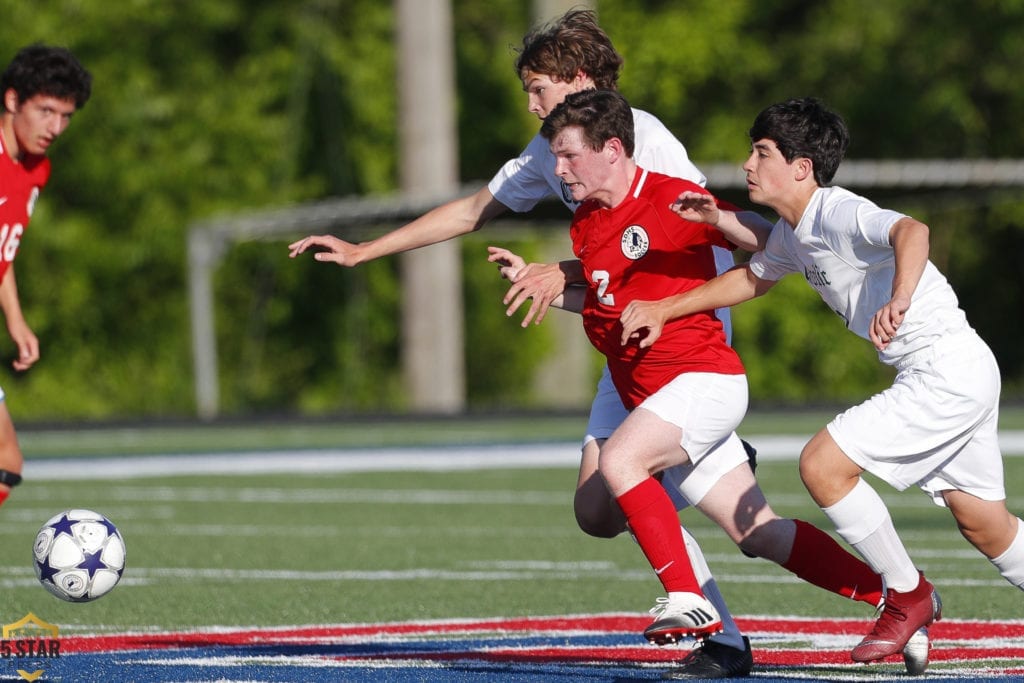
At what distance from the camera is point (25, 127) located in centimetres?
700

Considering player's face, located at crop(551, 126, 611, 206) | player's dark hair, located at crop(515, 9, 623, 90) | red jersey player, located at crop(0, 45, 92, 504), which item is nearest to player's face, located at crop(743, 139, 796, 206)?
player's face, located at crop(551, 126, 611, 206)

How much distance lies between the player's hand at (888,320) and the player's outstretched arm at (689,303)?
540 millimetres

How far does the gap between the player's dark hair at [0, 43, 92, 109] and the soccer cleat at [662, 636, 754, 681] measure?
305 cm

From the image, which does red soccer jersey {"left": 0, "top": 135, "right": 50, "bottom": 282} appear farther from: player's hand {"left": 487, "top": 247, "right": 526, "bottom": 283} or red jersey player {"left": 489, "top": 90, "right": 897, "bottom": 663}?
red jersey player {"left": 489, "top": 90, "right": 897, "bottom": 663}

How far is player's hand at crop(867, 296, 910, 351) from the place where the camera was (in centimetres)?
547

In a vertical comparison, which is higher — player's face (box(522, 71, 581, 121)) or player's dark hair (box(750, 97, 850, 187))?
player's face (box(522, 71, 581, 121))

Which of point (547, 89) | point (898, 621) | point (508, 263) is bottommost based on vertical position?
point (898, 621)

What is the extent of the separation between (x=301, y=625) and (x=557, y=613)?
110cm

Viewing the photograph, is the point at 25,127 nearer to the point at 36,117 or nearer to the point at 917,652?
the point at 36,117

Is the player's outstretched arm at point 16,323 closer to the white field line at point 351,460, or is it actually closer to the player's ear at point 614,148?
the player's ear at point 614,148

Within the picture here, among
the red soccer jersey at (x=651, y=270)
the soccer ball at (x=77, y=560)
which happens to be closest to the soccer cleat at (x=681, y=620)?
the red soccer jersey at (x=651, y=270)

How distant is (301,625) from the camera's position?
7.62 metres

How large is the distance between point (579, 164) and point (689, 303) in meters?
0.56

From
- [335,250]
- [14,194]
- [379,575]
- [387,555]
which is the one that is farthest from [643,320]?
[387,555]
